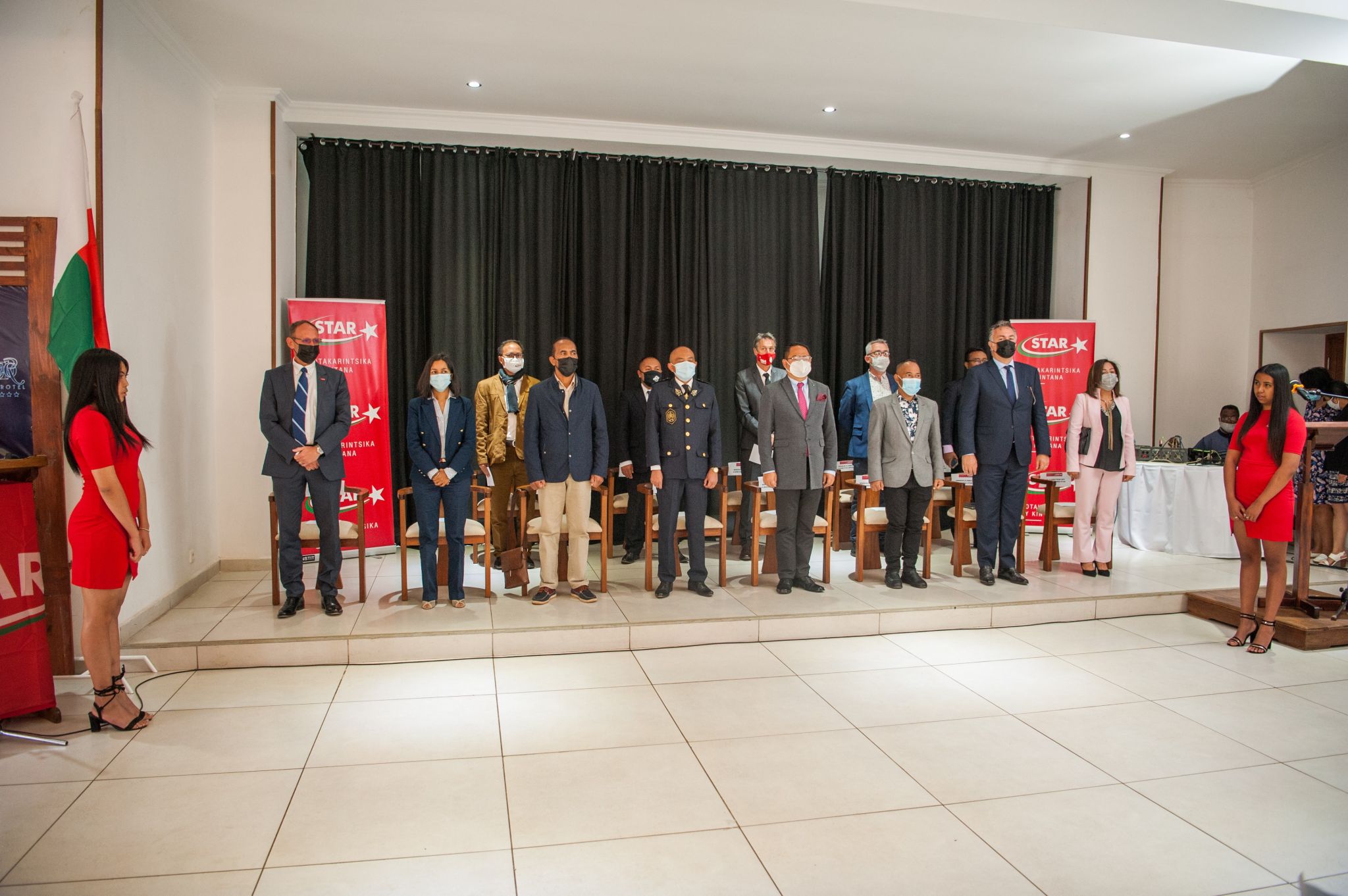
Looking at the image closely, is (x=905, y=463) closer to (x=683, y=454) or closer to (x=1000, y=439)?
(x=1000, y=439)

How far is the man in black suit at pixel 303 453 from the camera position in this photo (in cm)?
452

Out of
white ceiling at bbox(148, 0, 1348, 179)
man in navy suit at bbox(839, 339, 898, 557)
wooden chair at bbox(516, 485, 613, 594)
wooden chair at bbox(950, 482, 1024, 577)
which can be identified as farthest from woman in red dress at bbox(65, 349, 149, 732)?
wooden chair at bbox(950, 482, 1024, 577)

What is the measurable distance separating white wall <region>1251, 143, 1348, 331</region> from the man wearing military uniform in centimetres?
598

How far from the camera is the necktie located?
4.58 metres

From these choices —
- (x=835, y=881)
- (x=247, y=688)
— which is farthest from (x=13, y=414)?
(x=835, y=881)

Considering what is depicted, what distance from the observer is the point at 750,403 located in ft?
20.1

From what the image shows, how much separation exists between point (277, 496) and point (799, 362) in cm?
318

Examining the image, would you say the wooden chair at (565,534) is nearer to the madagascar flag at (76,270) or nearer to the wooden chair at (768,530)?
the wooden chair at (768,530)

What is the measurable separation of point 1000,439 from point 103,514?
16.2 ft

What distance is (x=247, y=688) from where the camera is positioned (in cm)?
380

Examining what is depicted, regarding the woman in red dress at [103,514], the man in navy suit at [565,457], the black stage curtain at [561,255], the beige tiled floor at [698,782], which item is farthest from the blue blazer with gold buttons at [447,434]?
the black stage curtain at [561,255]

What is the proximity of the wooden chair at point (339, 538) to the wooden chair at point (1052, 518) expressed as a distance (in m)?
4.62

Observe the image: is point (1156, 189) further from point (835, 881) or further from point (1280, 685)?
point (835, 881)

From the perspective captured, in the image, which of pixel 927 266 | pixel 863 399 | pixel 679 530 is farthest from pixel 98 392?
pixel 927 266
